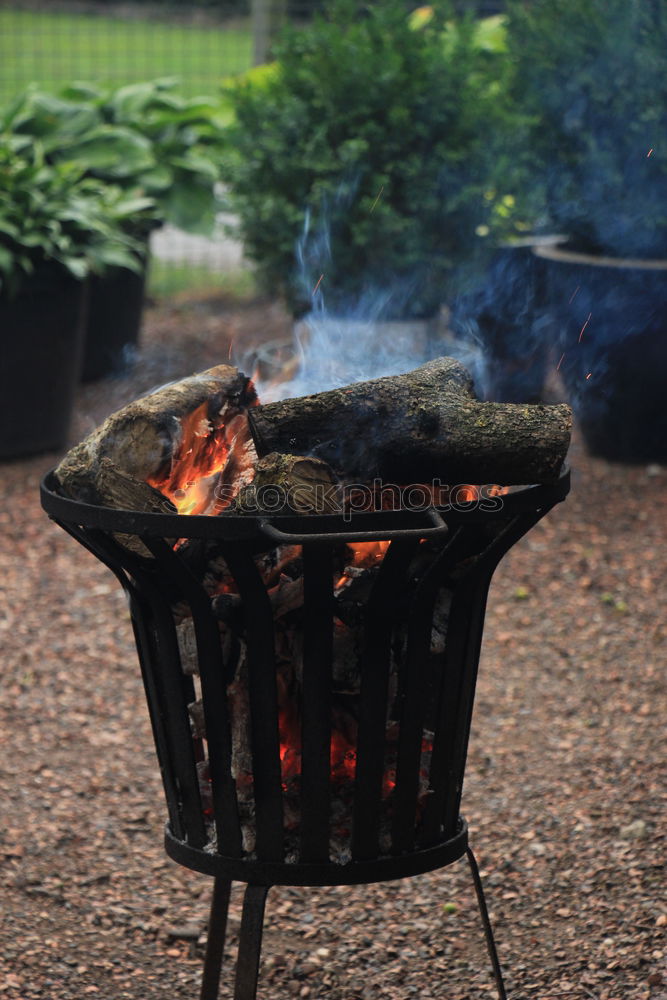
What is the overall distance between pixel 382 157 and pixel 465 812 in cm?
316

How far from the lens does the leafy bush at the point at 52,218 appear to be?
5.30m

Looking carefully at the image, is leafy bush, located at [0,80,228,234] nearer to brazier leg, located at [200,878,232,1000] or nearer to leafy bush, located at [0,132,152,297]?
leafy bush, located at [0,132,152,297]

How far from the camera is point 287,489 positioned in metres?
1.79

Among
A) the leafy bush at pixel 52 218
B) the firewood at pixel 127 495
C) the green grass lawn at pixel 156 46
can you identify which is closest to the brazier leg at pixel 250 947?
the firewood at pixel 127 495

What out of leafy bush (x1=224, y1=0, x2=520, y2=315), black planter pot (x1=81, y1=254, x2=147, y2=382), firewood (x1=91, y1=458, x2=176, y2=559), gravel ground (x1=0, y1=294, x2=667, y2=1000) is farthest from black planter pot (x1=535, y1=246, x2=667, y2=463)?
firewood (x1=91, y1=458, x2=176, y2=559)

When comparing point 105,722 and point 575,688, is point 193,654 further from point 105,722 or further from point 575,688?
point 575,688

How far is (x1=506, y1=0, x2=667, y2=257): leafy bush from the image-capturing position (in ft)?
15.4

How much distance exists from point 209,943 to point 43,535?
114 inches

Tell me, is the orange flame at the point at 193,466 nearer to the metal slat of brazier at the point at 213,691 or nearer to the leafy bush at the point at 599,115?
the metal slat of brazier at the point at 213,691

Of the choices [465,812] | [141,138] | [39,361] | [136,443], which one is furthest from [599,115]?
[136,443]

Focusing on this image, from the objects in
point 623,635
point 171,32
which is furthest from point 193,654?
point 171,32

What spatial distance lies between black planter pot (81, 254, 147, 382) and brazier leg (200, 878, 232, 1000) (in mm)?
4797

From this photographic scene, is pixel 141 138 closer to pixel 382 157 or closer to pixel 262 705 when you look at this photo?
pixel 382 157

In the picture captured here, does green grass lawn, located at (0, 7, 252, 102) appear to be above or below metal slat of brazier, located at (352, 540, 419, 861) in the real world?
below
